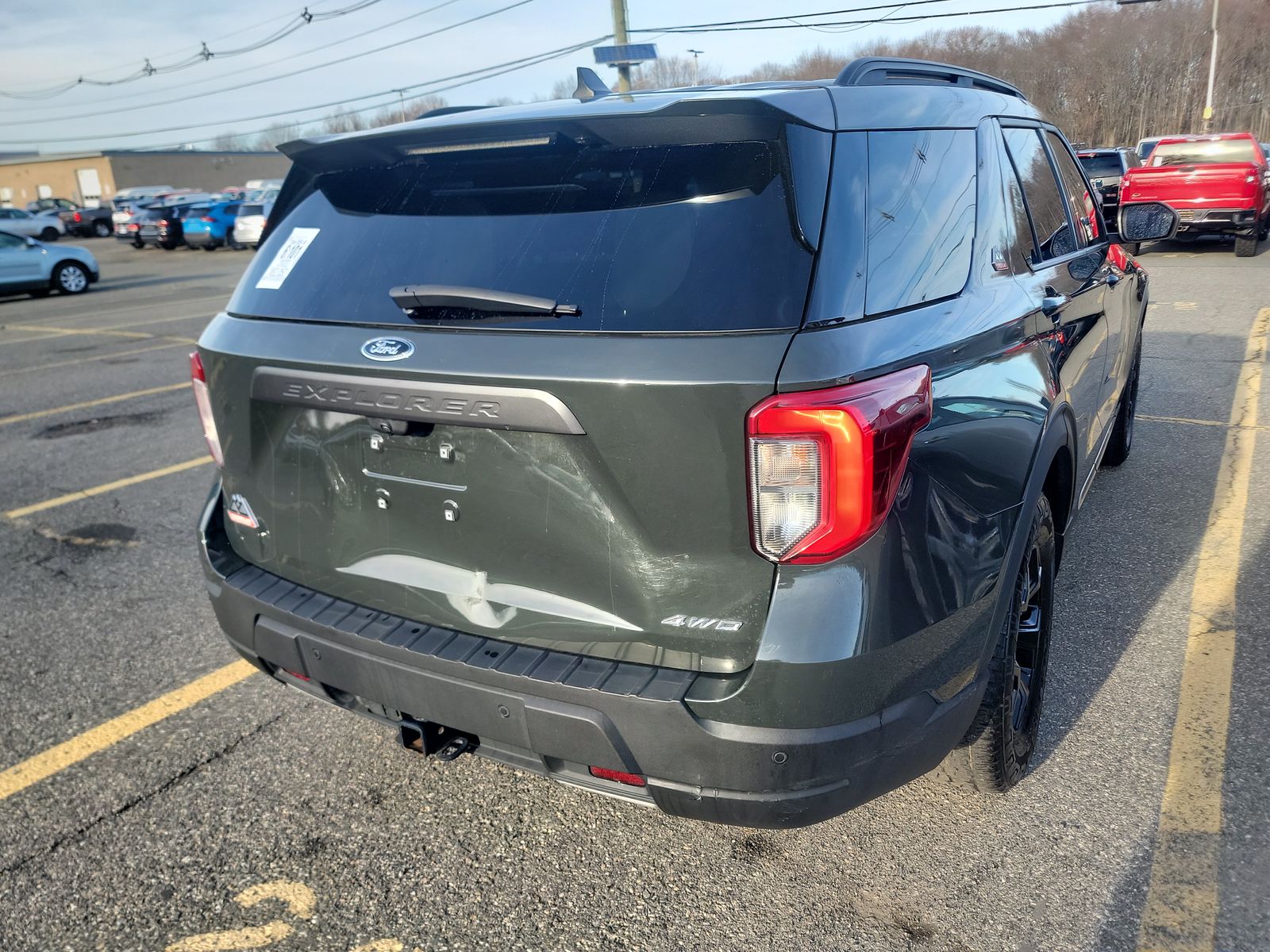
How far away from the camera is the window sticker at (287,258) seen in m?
2.62

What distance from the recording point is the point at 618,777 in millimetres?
2074

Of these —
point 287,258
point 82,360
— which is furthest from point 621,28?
point 287,258

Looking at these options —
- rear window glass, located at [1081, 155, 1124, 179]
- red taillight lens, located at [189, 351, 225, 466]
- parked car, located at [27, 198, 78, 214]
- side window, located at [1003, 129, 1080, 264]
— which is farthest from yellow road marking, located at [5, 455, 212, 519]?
parked car, located at [27, 198, 78, 214]

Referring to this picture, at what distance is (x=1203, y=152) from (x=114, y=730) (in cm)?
1897

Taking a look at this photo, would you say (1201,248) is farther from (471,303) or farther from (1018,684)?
(471,303)

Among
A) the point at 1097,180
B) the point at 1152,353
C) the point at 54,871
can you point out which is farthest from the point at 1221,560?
the point at 1097,180

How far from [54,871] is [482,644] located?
4.82ft

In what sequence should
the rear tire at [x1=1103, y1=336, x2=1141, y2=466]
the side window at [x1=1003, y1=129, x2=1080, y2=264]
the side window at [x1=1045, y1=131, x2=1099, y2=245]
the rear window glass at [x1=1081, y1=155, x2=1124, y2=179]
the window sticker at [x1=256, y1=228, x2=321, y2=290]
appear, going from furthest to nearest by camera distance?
the rear window glass at [x1=1081, y1=155, x2=1124, y2=179] < the rear tire at [x1=1103, y1=336, x2=1141, y2=466] < the side window at [x1=1045, y1=131, x2=1099, y2=245] < the side window at [x1=1003, y1=129, x2=1080, y2=264] < the window sticker at [x1=256, y1=228, x2=321, y2=290]

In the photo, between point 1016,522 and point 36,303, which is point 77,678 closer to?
point 1016,522

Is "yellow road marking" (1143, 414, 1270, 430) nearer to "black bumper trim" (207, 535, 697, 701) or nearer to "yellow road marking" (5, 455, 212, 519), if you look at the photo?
"black bumper trim" (207, 535, 697, 701)

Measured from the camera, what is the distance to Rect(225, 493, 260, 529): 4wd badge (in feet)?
8.72

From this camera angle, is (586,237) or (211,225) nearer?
(586,237)

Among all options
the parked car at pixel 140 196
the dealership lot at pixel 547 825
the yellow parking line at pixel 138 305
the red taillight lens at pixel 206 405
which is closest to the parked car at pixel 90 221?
the parked car at pixel 140 196

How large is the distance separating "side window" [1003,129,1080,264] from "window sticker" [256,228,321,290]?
85.8 inches
